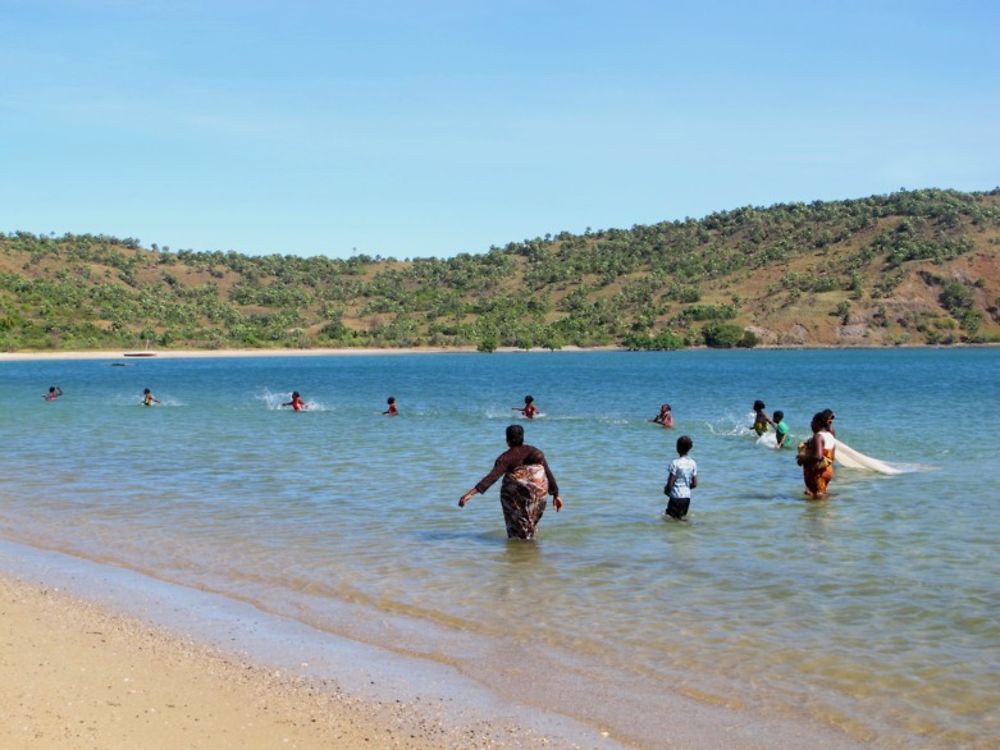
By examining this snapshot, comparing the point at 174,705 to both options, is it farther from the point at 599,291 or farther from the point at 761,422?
the point at 599,291

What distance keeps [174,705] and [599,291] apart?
13189 cm

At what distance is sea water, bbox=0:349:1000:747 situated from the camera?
26.3 feet

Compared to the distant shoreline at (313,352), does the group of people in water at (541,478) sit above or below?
below

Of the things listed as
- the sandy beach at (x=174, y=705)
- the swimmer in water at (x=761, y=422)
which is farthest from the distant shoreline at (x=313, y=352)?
the sandy beach at (x=174, y=705)

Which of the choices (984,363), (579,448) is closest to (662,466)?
(579,448)

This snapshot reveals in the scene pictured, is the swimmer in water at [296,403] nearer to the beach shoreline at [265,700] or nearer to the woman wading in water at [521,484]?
the woman wading in water at [521,484]

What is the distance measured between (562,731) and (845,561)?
641cm

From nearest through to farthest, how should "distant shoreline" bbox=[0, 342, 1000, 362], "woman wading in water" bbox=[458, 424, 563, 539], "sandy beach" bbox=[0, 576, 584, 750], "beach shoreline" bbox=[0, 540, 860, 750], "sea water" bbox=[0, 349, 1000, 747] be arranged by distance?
"sandy beach" bbox=[0, 576, 584, 750]
"beach shoreline" bbox=[0, 540, 860, 750]
"sea water" bbox=[0, 349, 1000, 747]
"woman wading in water" bbox=[458, 424, 563, 539]
"distant shoreline" bbox=[0, 342, 1000, 362]

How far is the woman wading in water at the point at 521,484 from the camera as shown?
12.2 metres

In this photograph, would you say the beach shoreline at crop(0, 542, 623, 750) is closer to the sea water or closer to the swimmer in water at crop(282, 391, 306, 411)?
the sea water

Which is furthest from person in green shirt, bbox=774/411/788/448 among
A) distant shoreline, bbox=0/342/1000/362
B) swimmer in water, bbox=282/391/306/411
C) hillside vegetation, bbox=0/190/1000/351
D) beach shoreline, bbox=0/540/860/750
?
hillside vegetation, bbox=0/190/1000/351

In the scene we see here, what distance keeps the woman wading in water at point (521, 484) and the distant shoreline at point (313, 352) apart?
86.8 meters

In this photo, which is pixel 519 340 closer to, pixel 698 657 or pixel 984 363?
pixel 984 363

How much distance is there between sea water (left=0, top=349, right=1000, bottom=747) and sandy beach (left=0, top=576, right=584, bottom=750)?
1180 mm
